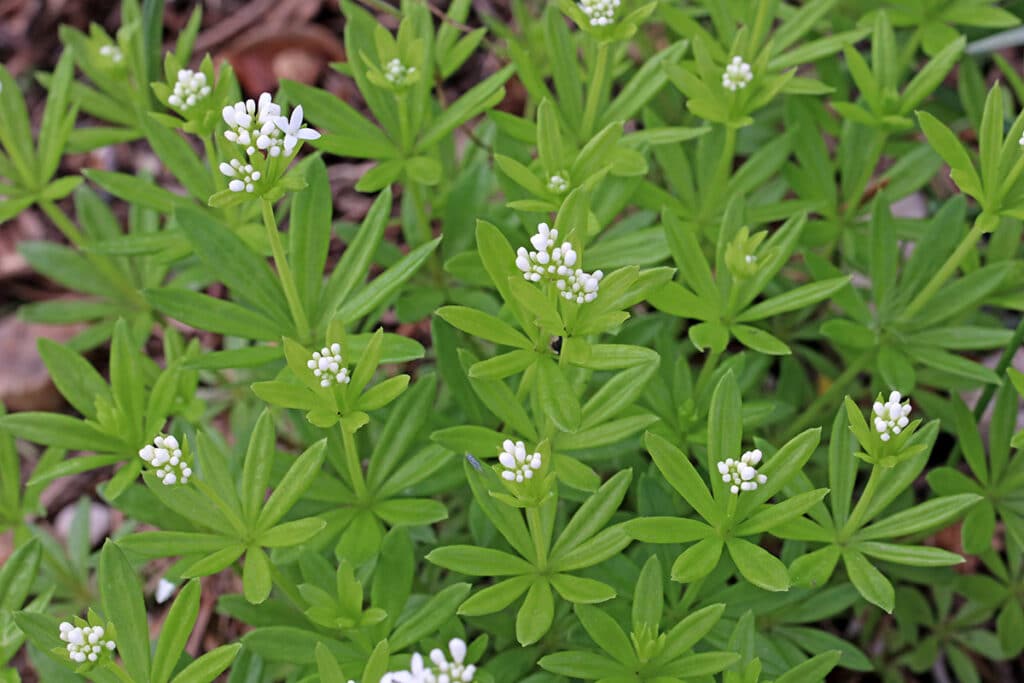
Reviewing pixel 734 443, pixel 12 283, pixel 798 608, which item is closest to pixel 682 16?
pixel 734 443

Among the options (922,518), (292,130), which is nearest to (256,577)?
(292,130)

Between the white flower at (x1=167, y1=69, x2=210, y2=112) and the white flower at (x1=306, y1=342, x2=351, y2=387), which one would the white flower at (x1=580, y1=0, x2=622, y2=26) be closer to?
the white flower at (x1=167, y1=69, x2=210, y2=112)

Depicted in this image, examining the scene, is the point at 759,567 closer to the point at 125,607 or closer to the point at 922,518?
the point at 922,518

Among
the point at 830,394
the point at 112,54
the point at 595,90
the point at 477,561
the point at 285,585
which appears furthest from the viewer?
the point at 112,54

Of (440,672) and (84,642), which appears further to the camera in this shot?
(84,642)

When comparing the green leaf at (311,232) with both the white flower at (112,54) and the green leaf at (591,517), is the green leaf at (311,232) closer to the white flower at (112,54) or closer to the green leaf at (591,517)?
the green leaf at (591,517)

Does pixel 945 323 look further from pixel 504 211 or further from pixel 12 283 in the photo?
pixel 12 283
